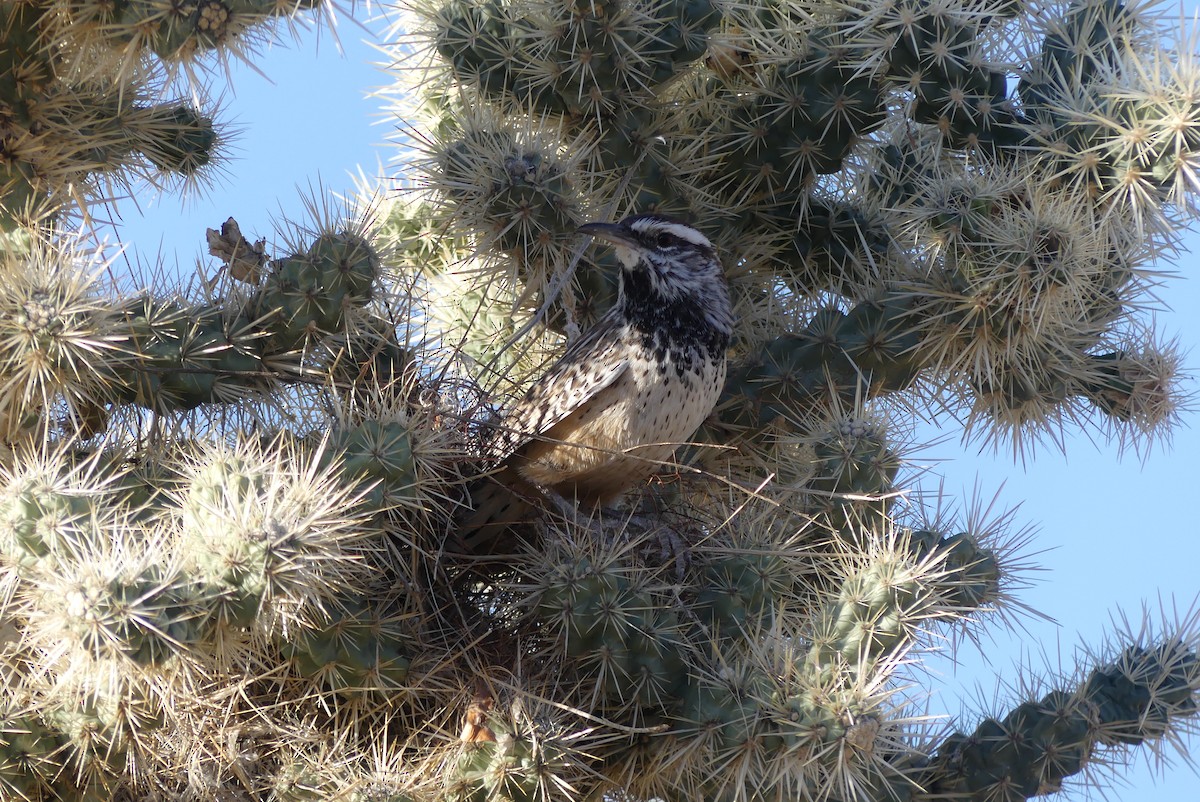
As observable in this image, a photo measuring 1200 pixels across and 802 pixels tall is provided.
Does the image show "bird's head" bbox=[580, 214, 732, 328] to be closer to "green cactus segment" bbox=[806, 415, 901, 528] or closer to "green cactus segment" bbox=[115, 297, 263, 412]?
"green cactus segment" bbox=[806, 415, 901, 528]

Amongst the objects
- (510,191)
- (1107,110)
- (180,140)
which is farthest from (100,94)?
(1107,110)

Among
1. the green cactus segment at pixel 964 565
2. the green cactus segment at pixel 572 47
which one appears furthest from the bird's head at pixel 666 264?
the green cactus segment at pixel 964 565

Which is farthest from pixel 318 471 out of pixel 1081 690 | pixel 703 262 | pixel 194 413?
pixel 1081 690

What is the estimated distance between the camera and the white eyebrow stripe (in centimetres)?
328

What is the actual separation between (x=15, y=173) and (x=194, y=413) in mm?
624

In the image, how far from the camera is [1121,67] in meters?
3.27

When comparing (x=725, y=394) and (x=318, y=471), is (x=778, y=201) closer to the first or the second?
(x=725, y=394)

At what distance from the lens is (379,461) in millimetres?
2408

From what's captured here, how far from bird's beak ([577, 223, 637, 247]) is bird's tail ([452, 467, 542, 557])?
1.98ft

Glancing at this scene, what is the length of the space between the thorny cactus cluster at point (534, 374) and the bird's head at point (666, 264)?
0.16 metres

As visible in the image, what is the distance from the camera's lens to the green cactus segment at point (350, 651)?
8.06 feet

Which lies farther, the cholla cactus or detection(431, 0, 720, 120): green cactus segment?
detection(431, 0, 720, 120): green cactus segment

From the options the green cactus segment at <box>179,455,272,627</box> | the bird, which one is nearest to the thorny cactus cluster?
the green cactus segment at <box>179,455,272,627</box>

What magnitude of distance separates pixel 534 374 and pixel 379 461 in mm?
1522
